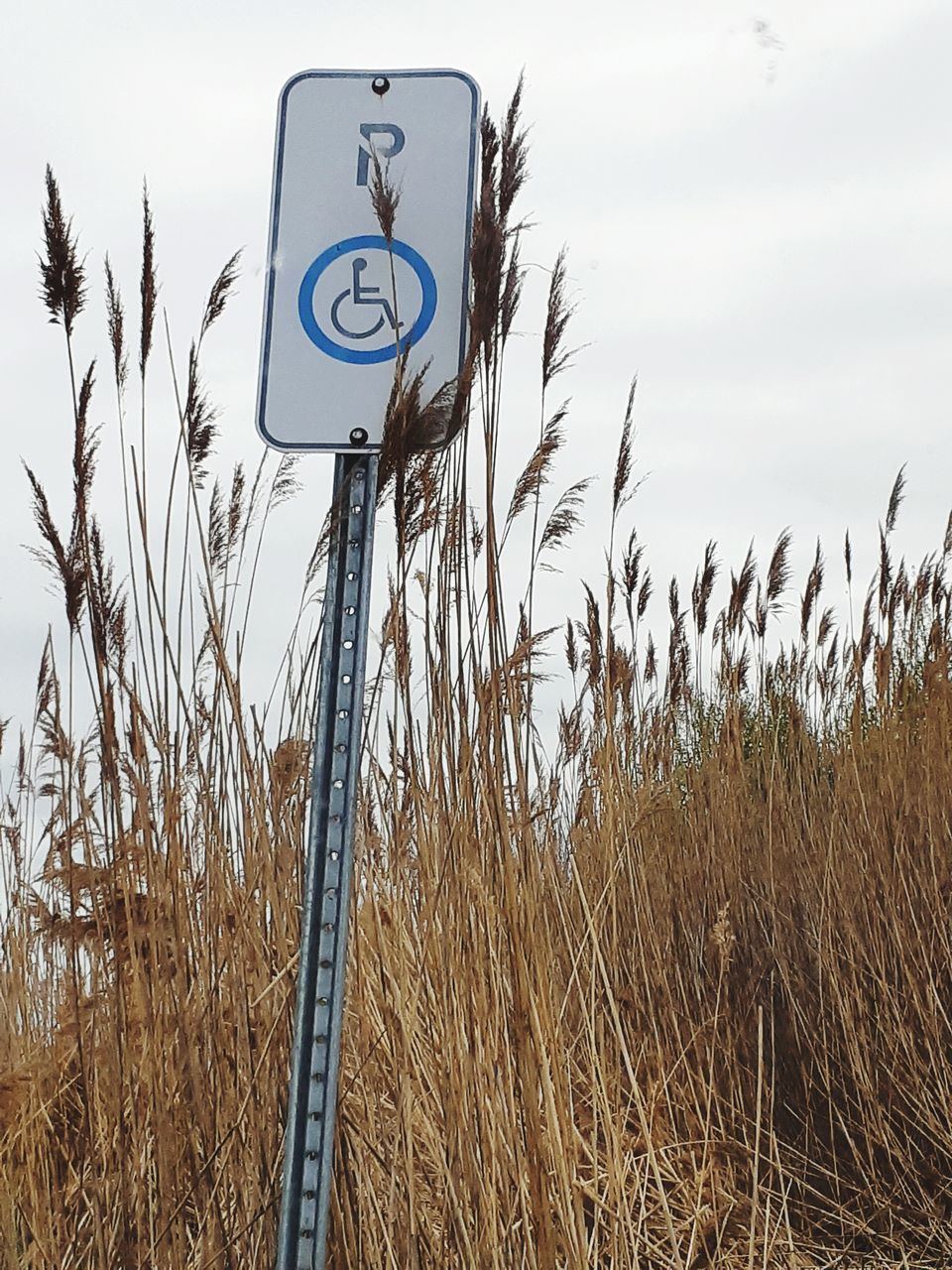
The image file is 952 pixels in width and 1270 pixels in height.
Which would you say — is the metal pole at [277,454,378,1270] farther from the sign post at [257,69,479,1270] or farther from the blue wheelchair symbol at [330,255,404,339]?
the blue wheelchair symbol at [330,255,404,339]

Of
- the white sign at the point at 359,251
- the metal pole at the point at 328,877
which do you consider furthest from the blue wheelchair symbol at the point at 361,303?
the metal pole at the point at 328,877

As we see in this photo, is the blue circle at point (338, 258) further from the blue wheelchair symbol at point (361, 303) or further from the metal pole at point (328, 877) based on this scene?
the metal pole at point (328, 877)

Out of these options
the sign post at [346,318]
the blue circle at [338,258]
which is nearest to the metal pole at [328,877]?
the sign post at [346,318]

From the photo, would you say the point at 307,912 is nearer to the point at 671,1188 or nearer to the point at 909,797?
the point at 671,1188

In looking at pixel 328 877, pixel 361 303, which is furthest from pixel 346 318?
pixel 328 877

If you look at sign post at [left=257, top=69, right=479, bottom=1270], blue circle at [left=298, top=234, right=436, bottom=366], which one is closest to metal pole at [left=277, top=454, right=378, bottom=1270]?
sign post at [left=257, top=69, right=479, bottom=1270]

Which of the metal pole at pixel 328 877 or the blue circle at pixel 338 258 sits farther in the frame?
the blue circle at pixel 338 258

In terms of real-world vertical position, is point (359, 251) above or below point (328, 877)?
above

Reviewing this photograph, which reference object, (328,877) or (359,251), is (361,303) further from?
(328,877)

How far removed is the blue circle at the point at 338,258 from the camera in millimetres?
1626

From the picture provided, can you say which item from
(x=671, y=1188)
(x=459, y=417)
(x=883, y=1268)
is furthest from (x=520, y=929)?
(x=883, y=1268)

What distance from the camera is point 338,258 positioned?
1662mm

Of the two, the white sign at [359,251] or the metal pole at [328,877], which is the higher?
the white sign at [359,251]

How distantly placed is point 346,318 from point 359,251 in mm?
86
